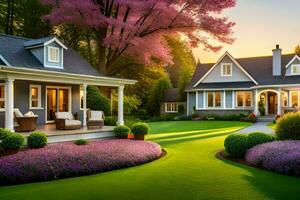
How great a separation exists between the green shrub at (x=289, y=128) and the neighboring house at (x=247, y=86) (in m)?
19.8

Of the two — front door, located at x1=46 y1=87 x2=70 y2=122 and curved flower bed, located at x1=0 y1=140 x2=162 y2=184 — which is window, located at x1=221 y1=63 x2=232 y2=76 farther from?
curved flower bed, located at x1=0 y1=140 x2=162 y2=184

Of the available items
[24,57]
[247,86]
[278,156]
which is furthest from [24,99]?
[247,86]

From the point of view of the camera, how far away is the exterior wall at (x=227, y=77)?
1465 inches

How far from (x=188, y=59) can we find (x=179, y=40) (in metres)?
3.06

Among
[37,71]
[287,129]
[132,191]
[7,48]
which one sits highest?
[7,48]

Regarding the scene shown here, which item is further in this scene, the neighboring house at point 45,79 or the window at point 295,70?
the window at point 295,70

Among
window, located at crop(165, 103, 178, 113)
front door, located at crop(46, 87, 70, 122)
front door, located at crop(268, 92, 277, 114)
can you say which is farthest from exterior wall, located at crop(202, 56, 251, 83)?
front door, located at crop(46, 87, 70, 122)

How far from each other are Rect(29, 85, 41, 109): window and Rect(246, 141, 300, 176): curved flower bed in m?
11.4

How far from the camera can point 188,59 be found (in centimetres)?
3425

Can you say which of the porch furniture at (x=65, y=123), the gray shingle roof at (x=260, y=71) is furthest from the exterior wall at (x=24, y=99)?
the gray shingle roof at (x=260, y=71)

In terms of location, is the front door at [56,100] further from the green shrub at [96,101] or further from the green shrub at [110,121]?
the green shrub at [96,101]

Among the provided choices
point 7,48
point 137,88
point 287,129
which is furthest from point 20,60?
point 137,88

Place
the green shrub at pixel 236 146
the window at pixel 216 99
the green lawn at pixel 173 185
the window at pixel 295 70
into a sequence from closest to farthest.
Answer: the green lawn at pixel 173 185
the green shrub at pixel 236 146
the window at pixel 295 70
the window at pixel 216 99

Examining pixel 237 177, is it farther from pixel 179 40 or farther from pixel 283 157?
pixel 179 40
